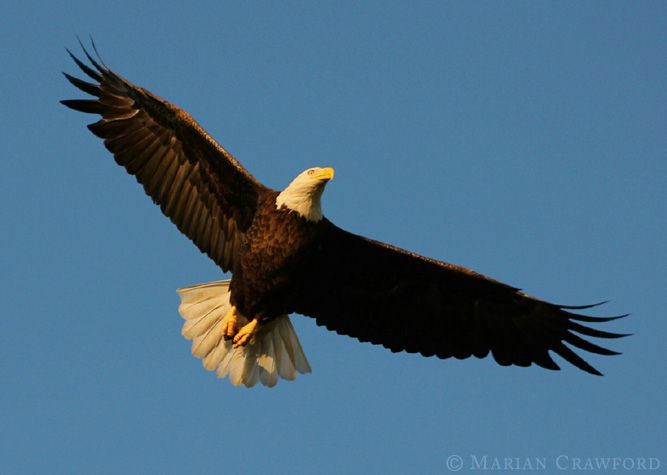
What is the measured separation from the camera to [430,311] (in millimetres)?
8805

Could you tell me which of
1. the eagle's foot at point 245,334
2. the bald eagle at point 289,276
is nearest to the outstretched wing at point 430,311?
the bald eagle at point 289,276

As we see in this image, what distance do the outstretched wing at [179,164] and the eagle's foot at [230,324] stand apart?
378 mm

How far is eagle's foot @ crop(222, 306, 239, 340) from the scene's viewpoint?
8570 mm

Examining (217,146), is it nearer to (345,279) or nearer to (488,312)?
(345,279)

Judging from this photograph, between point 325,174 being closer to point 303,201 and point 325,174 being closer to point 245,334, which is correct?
point 303,201

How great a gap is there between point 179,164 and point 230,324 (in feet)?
4.32

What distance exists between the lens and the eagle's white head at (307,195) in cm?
787

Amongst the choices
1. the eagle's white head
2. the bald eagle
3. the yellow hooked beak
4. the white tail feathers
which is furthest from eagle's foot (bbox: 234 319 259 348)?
the yellow hooked beak

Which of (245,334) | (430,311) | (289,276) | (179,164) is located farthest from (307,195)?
(430,311)

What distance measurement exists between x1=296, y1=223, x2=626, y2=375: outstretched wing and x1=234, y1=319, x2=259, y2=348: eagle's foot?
1.43 feet

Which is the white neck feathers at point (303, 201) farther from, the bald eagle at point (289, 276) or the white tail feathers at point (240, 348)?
the white tail feathers at point (240, 348)

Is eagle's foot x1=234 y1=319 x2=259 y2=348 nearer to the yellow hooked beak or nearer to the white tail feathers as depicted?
the white tail feathers

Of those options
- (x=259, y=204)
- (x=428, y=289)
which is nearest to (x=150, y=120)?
(x=259, y=204)

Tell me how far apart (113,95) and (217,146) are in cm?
95
